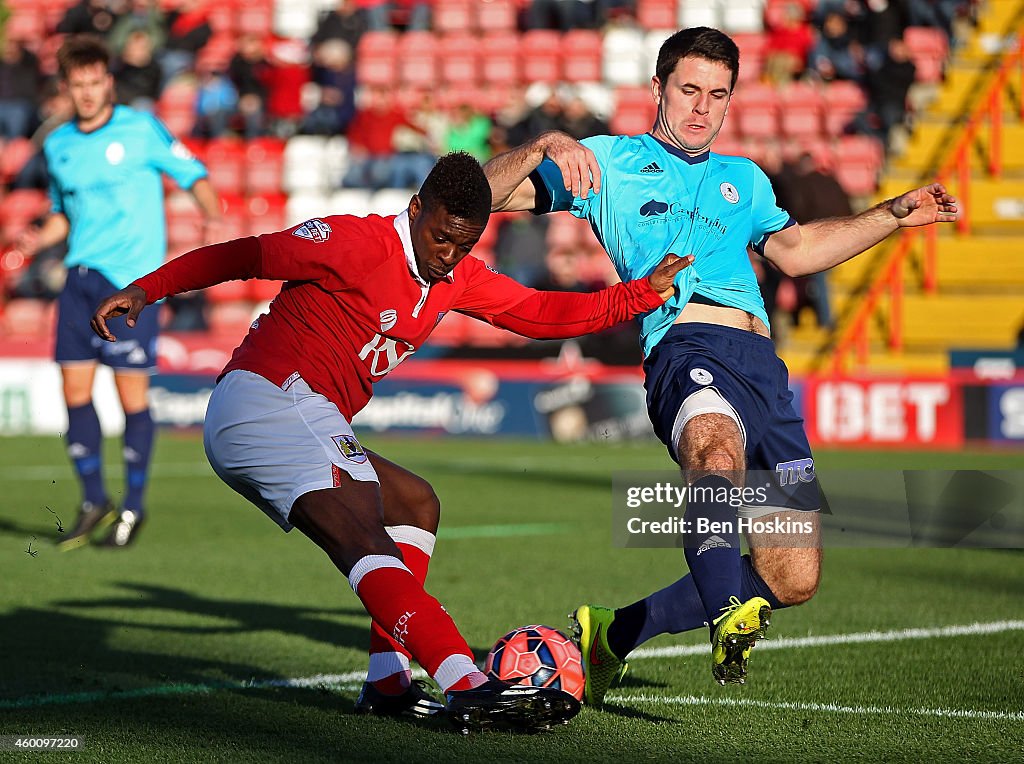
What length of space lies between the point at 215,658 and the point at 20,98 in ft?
62.7

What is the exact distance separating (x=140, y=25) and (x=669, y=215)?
20.0m

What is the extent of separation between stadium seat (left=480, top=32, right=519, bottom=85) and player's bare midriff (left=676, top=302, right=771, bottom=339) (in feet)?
59.6

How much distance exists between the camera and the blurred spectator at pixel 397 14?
23516mm

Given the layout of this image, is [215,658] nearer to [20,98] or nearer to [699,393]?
[699,393]

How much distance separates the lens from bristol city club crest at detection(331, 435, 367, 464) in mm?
4574

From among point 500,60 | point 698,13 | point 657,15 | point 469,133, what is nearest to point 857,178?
point 698,13

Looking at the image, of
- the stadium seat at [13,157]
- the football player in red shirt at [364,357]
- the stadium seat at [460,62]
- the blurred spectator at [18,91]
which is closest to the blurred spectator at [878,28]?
the stadium seat at [460,62]

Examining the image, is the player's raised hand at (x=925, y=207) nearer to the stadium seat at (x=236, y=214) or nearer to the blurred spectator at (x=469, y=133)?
the blurred spectator at (x=469, y=133)

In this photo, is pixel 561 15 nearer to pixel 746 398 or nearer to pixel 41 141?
pixel 41 141

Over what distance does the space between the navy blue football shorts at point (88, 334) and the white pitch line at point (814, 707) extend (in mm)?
4772

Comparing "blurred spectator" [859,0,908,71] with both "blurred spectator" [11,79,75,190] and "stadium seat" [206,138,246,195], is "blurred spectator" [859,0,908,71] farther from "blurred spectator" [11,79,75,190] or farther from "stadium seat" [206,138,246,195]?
"blurred spectator" [11,79,75,190]

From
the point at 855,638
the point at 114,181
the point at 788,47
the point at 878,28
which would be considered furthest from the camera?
the point at 788,47

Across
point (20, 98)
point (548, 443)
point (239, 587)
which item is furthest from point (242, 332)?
point (239, 587)

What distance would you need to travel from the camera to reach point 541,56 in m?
22.7
